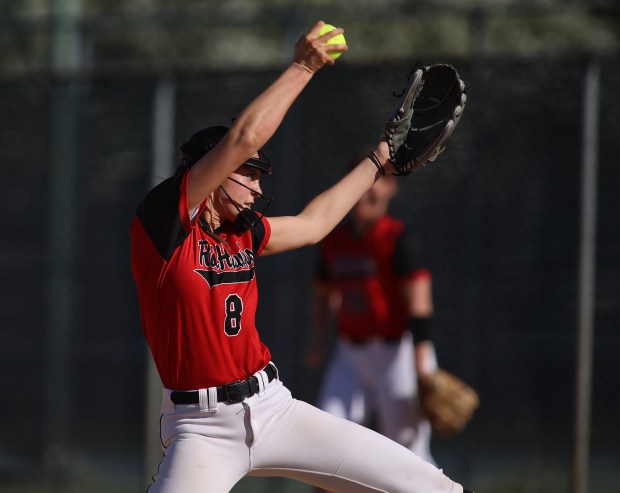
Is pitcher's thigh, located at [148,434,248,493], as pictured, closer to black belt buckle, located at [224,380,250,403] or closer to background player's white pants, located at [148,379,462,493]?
background player's white pants, located at [148,379,462,493]

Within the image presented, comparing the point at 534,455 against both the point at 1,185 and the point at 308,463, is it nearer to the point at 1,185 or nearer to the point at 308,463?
the point at 308,463

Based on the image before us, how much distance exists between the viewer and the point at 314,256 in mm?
8008

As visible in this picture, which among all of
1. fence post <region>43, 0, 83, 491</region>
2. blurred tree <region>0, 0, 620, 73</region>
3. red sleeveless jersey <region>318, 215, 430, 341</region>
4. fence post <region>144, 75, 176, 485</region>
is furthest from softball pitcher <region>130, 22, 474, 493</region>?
blurred tree <region>0, 0, 620, 73</region>

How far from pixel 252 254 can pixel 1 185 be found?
15.6ft

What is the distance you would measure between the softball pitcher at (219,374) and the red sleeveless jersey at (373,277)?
95.3 inches

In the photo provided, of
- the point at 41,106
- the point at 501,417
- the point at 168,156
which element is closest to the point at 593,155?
the point at 501,417

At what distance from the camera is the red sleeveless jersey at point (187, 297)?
4.05 m

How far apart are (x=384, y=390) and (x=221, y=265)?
2747mm

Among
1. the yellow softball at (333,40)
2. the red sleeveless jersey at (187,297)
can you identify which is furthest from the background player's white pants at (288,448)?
the yellow softball at (333,40)

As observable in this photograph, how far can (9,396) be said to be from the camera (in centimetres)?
861

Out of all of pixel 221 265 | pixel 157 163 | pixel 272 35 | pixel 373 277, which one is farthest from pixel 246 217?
pixel 272 35

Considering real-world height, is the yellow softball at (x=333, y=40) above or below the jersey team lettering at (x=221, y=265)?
above

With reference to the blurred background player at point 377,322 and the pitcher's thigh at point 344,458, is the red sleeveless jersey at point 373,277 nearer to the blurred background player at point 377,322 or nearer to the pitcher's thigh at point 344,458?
the blurred background player at point 377,322

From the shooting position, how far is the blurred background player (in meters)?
6.66
